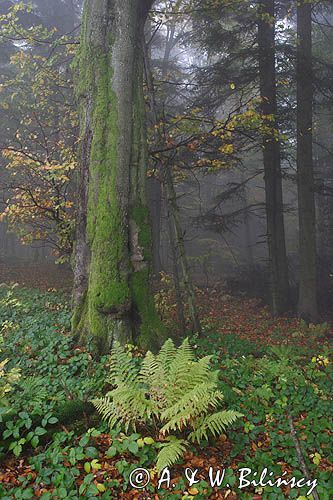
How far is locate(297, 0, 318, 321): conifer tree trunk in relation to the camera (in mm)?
11523

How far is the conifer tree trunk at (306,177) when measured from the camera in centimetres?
1152

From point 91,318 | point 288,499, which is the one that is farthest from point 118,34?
point 288,499

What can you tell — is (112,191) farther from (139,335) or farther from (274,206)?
(274,206)

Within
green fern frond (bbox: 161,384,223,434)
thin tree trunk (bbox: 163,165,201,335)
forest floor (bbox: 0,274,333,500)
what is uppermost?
thin tree trunk (bbox: 163,165,201,335)

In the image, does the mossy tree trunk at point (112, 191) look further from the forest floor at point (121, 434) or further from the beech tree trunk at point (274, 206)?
the beech tree trunk at point (274, 206)

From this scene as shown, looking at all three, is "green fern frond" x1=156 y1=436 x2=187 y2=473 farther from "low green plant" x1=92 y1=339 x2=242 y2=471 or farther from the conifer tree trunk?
the conifer tree trunk

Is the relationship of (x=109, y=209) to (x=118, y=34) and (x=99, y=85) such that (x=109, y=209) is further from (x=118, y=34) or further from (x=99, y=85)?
(x=118, y=34)

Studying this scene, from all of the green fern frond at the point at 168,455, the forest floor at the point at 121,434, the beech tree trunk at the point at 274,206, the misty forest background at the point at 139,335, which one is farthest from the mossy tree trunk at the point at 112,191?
the beech tree trunk at the point at 274,206

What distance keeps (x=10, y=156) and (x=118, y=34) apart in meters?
3.65

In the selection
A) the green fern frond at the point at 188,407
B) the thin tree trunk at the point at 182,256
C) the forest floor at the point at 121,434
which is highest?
the thin tree trunk at the point at 182,256

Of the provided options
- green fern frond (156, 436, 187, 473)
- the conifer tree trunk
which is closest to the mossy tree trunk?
green fern frond (156, 436, 187, 473)

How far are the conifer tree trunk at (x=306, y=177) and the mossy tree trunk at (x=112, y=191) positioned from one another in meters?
6.78

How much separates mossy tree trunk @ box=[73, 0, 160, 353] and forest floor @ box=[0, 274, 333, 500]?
2.74 feet

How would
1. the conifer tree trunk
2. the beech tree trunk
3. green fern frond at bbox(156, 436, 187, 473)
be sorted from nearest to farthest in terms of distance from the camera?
1. green fern frond at bbox(156, 436, 187, 473)
2. the conifer tree trunk
3. the beech tree trunk
